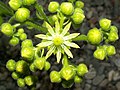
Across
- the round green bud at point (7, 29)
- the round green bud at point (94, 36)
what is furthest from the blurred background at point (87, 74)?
the round green bud at point (94, 36)

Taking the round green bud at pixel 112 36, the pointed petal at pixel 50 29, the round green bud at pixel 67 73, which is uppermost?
the pointed petal at pixel 50 29

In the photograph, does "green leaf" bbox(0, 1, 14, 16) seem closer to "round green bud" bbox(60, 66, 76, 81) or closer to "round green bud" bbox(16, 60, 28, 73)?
"round green bud" bbox(16, 60, 28, 73)

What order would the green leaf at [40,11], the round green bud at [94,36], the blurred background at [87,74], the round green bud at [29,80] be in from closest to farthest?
the round green bud at [94,36] < the green leaf at [40,11] < the round green bud at [29,80] < the blurred background at [87,74]

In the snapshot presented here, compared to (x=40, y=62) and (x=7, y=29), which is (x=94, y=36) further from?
(x=7, y=29)

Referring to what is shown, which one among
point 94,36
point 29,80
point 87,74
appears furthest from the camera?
point 87,74

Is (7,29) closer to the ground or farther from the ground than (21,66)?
farther from the ground

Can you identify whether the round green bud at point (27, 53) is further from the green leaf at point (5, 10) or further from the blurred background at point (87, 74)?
the blurred background at point (87, 74)

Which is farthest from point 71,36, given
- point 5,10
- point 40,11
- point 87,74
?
point 87,74
